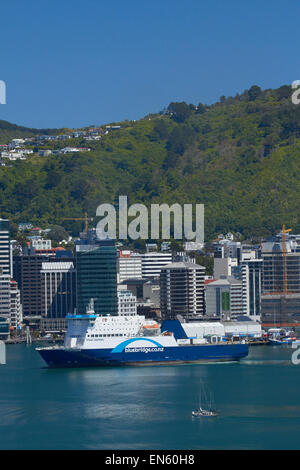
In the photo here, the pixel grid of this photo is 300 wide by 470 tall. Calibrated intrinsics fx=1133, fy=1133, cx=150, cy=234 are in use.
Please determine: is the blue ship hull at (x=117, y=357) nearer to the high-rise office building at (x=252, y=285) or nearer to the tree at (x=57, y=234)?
the high-rise office building at (x=252, y=285)

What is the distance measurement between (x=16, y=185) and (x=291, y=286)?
36.9 meters

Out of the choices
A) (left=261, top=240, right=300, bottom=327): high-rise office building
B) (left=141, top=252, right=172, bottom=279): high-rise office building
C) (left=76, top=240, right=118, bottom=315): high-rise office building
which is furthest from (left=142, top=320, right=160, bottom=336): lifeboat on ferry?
(left=141, top=252, right=172, bottom=279): high-rise office building

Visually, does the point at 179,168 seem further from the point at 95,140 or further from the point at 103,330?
the point at 103,330

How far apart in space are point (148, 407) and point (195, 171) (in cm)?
6998

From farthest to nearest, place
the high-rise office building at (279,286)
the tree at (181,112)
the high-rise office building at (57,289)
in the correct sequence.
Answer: the tree at (181,112) → the high-rise office building at (57,289) → the high-rise office building at (279,286)

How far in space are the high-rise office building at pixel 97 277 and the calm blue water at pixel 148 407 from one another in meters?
21.2

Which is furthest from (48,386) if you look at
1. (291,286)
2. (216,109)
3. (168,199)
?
(216,109)

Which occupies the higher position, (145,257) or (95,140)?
(95,140)

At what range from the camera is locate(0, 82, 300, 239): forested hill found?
87.6 meters

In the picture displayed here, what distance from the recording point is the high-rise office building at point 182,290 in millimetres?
63812

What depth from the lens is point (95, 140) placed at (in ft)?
352

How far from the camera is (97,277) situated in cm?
6309

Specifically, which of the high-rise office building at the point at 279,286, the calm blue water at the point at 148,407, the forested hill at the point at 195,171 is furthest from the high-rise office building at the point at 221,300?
the calm blue water at the point at 148,407

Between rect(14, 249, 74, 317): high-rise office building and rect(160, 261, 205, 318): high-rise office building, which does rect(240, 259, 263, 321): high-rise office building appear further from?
rect(14, 249, 74, 317): high-rise office building
